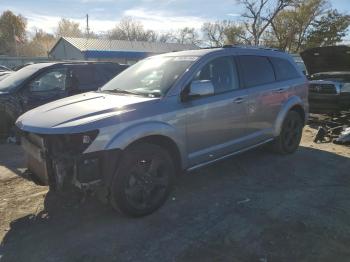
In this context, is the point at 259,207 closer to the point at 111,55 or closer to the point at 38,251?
the point at 38,251

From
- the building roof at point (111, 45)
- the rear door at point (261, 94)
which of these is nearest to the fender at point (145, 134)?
the rear door at point (261, 94)

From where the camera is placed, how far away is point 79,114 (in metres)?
3.98

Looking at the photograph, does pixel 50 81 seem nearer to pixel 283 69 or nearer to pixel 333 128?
pixel 283 69

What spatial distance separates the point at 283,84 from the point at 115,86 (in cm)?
284

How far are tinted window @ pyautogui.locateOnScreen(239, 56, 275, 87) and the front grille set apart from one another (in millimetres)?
4105

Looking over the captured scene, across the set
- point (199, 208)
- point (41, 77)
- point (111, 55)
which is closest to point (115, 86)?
point (199, 208)

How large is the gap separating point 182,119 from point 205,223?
1.23m

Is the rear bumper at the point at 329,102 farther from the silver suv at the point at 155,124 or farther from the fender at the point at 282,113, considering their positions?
the silver suv at the point at 155,124

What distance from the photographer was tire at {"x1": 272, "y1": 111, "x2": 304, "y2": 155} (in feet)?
21.3

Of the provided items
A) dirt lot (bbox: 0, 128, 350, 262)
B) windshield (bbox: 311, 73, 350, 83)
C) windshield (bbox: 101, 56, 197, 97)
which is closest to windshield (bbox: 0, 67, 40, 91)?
dirt lot (bbox: 0, 128, 350, 262)

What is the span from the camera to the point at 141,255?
11.5 feet

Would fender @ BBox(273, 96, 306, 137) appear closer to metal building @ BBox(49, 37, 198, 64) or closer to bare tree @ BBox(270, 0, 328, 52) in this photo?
metal building @ BBox(49, 37, 198, 64)

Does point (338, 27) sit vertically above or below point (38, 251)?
above

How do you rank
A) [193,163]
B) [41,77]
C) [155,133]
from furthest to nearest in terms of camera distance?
[41,77] → [193,163] → [155,133]
